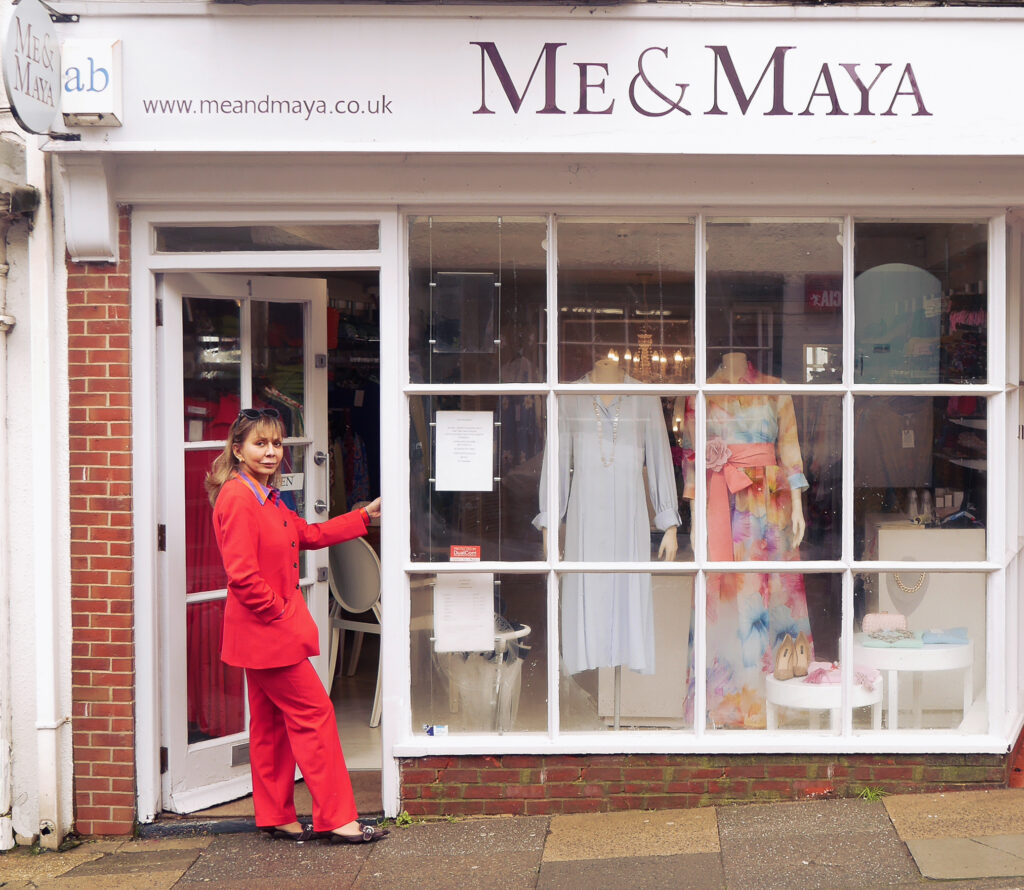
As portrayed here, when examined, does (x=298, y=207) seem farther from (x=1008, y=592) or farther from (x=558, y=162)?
(x=1008, y=592)

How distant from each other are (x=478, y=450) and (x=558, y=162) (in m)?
1.28

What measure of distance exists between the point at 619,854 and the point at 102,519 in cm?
258

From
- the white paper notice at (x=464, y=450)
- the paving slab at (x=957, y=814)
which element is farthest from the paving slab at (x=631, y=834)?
the white paper notice at (x=464, y=450)

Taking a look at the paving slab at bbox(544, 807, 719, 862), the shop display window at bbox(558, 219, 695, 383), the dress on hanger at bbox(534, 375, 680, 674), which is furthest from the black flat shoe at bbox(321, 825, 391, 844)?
the shop display window at bbox(558, 219, 695, 383)

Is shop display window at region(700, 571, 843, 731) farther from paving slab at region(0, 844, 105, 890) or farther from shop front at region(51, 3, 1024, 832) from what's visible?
paving slab at region(0, 844, 105, 890)

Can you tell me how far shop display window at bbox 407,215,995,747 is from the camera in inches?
185

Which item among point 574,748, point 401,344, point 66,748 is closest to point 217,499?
point 401,344

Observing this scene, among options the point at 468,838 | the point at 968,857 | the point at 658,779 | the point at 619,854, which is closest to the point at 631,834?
the point at 619,854

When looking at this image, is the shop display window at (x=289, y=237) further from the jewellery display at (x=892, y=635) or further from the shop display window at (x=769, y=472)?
the jewellery display at (x=892, y=635)

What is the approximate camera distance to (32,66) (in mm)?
4035

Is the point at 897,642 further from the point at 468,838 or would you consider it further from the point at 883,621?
the point at 468,838

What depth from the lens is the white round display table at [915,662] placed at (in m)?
4.75

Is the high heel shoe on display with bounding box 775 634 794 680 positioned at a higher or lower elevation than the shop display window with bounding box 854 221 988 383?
lower

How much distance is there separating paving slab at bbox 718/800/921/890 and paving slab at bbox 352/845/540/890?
79 cm
